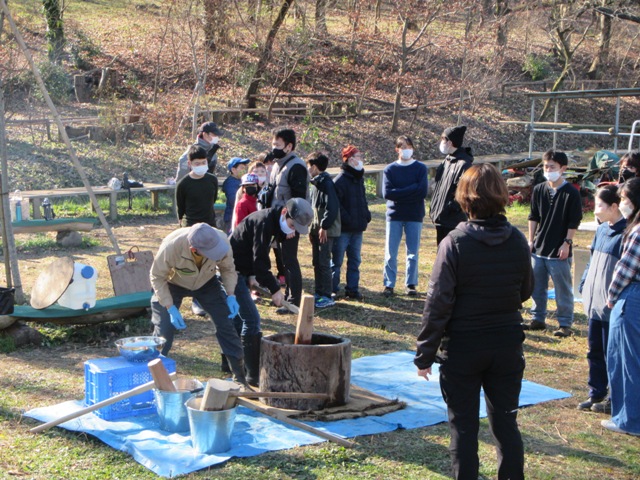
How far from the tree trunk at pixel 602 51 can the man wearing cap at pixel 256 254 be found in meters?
27.0

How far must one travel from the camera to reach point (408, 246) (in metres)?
9.55

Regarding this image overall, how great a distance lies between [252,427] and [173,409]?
1.87 feet

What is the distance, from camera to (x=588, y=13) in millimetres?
31609

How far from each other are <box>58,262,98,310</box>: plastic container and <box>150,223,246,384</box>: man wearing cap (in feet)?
5.33

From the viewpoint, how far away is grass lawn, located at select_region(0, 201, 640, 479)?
4.85 m

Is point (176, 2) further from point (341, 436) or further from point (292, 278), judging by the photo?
point (341, 436)

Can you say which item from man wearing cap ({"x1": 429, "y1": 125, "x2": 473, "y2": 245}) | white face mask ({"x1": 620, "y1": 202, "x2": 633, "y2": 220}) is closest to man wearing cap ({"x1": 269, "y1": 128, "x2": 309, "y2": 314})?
man wearing cap ({"x1": 429, "y1": 125, "x2": 473, "y2": 245})

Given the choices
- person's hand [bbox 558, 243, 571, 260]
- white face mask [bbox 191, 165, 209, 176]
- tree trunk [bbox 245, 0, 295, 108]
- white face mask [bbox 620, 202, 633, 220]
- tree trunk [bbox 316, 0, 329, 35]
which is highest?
tree trunk [bbox 316, 0, 329, 35]

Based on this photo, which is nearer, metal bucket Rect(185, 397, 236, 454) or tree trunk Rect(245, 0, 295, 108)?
metal bucket Rect(185, 397, 236, 454)

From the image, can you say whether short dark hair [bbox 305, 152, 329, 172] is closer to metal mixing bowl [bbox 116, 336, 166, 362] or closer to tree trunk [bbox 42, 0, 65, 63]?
metal mixing bowl [bbox 116, 336, 166, 362]

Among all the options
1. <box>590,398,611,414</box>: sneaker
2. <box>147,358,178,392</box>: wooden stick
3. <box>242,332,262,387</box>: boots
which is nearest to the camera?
<box>147,358,178,392</box>: wooden stick

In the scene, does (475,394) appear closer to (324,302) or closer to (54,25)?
(324,302)

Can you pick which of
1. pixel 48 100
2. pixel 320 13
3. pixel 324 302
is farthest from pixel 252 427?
pixel 320 13

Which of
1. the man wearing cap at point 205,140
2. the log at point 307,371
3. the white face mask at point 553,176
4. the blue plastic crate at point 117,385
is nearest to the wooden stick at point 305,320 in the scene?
the log at point 307,371
